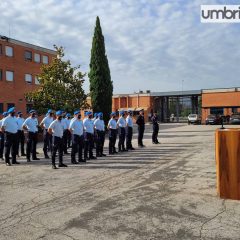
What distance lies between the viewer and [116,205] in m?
6.63

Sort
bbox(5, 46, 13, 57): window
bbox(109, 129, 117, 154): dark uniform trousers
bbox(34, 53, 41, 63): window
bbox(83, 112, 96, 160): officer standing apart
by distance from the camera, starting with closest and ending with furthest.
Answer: bbox(83, 112, 96, 160): officer standing apart < bbox(109, 129, 117, 154): dark uniform trousers < bbox(5, 46, 13, 57): window < bbox(34, 53, 41, 63): window

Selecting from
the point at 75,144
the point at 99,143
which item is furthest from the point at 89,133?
the point at 75,144

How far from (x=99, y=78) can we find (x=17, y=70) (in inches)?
568

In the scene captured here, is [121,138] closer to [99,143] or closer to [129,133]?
[129,133]

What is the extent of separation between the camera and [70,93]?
81.7 ft

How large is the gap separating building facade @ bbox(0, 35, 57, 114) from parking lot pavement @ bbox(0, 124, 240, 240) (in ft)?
94.7

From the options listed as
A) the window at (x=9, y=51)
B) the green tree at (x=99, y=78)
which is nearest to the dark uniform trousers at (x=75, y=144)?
the green tree at (x=99, y=78)

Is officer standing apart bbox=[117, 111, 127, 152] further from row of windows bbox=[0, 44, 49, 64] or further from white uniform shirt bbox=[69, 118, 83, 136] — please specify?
row of windows bbox=[0, 44, 49, 64]

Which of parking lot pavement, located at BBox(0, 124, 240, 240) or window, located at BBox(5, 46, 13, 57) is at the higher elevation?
window, located at BBox(5, 46, 13, 57)

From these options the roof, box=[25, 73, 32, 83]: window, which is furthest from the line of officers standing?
box=[25, 73, 32, 83]: window

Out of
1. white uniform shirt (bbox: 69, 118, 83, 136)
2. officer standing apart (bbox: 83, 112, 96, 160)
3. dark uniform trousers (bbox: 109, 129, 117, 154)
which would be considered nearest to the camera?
white uniform shirt (bbox: 69, 118, 83, 136)

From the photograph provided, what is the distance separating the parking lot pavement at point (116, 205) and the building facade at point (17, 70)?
94.7 ft

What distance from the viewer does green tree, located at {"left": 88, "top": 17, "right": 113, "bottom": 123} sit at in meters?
29.3

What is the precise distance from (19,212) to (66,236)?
1.64 metres
